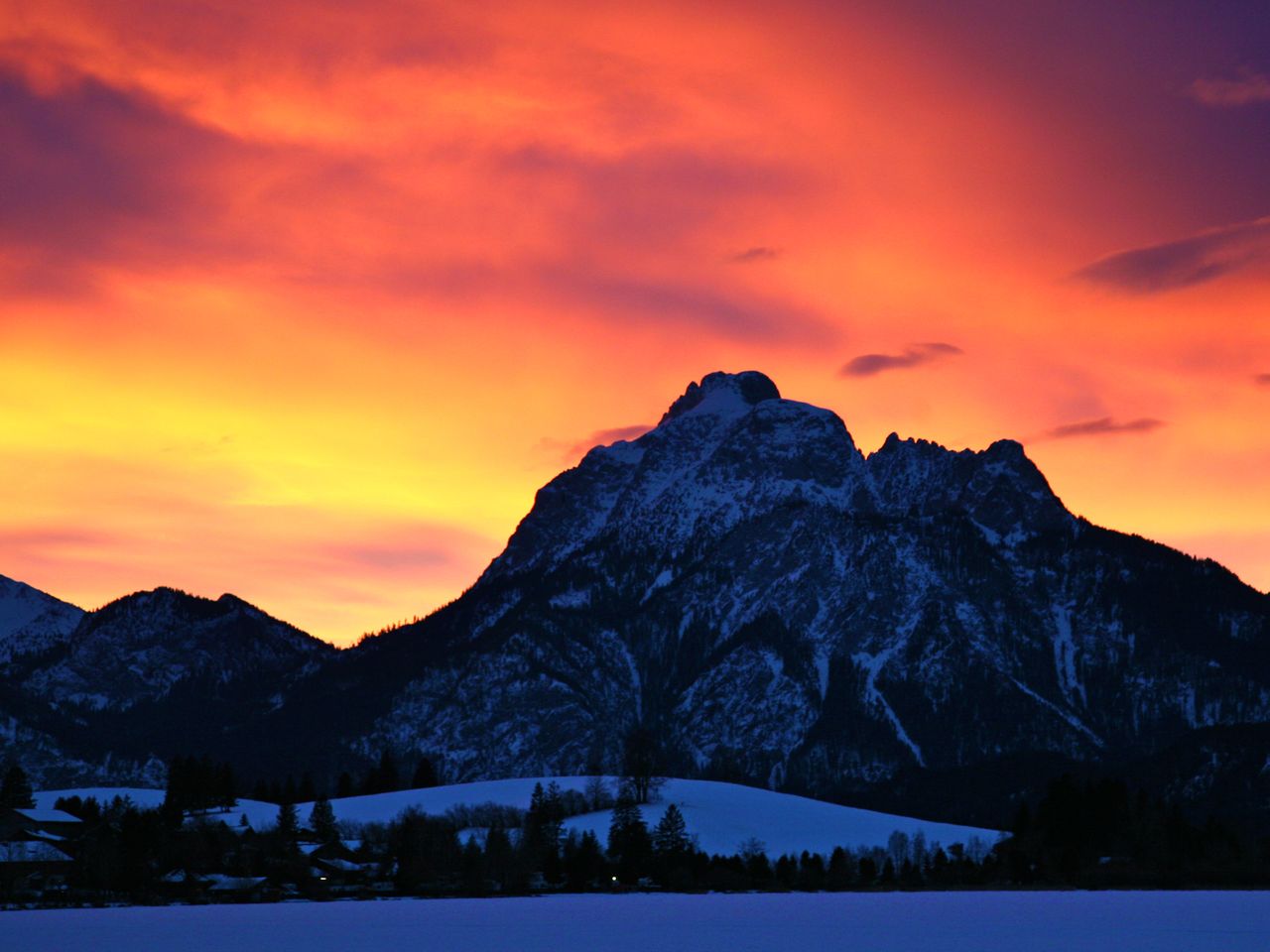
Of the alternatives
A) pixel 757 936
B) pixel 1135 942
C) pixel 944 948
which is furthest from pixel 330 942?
pixel 1135 942

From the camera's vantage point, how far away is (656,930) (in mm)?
194250

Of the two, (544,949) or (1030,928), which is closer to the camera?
(544,949)

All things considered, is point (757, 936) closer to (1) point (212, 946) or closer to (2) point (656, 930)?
(2) point (656, 930)

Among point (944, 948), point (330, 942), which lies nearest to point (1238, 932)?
point (944, 948)

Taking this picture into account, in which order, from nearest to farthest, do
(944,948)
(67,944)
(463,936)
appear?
(944,948), (67,944), (463,936)

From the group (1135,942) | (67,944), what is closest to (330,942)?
(67,944)

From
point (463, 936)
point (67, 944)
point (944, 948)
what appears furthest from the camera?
point (463, 936)

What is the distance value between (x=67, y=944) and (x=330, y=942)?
24.1m

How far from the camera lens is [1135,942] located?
559ft

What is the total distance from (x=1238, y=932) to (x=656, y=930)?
55599 mm

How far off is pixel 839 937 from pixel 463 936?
1444 inches

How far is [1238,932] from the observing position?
180 m

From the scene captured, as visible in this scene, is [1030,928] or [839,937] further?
[1030,928]

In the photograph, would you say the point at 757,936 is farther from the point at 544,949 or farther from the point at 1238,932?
the point at 1238,932
